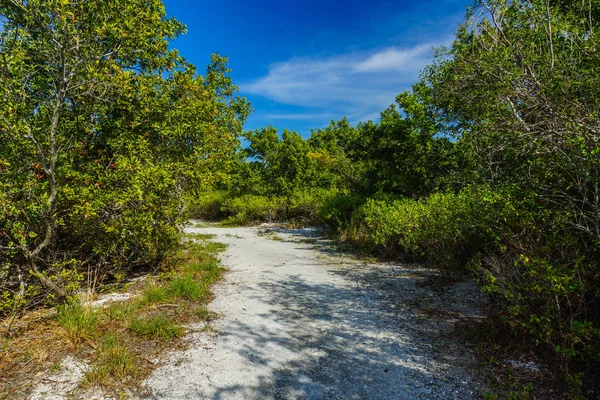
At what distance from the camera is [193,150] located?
660cm

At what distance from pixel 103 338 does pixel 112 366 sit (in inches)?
33.0

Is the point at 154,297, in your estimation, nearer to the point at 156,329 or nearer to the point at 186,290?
the point at 186,290

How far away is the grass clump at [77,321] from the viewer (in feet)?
13.0

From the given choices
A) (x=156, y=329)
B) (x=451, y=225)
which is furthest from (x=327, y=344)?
(x=451, y=225)

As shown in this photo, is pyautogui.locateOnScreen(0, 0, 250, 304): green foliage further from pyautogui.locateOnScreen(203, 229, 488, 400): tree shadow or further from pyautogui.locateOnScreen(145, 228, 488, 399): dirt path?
pyautogui.locateOnScreen(203, 229, 488, 400): tree shadow

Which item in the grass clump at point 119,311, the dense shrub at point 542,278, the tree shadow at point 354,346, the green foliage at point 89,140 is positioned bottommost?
the tree shadow at point 354,346

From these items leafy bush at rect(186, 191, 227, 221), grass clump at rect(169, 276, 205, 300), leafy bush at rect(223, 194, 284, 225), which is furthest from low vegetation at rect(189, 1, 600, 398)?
leafy bush at rect(186, 191, 227, 221)

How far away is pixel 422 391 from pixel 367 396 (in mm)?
567

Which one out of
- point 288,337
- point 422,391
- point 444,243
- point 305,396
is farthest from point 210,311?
point 444,243

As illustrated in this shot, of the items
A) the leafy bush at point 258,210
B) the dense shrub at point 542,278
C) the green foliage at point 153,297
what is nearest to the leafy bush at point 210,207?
the leafy bush at point 258,210

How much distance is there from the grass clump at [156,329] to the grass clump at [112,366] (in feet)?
1.56

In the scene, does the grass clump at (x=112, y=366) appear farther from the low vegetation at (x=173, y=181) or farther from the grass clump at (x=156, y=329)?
the grass clump at (x=156, y=329)

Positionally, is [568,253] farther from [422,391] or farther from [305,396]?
[305,396]

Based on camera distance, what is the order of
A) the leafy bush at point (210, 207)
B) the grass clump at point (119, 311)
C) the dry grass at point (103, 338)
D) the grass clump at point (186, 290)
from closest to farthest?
1. the dry grass at point (103, 338)
2. the grass clump at point (119, 311)
3. the grass clump at point (186, 290)
4. the leafy bush at point (210, 207)
